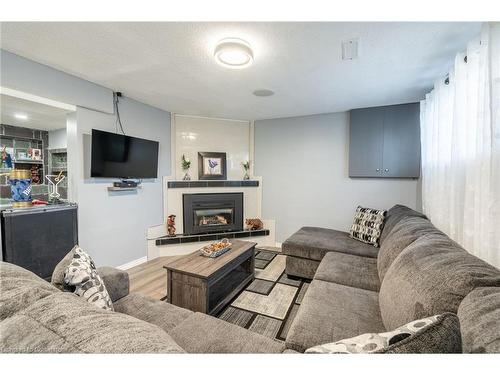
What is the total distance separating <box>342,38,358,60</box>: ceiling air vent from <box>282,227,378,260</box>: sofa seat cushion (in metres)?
1.91

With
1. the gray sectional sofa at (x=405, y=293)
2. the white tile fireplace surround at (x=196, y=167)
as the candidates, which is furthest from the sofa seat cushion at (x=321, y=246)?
the white tile fireplace surround at (x=196, y=167)

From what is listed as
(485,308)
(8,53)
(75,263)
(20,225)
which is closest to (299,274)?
(485,308)

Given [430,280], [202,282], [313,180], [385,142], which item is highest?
[385,142]

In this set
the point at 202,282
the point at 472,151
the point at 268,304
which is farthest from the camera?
the point at 268,304

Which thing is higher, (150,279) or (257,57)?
(257,57)

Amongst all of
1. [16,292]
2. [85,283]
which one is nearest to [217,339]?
[85,283]

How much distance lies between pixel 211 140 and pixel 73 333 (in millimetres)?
3569

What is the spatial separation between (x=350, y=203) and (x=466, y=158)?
1891mm

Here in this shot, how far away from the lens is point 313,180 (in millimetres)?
3621

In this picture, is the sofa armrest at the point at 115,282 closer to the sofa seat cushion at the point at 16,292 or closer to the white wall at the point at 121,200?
the sofa seat cushion at the point at 16,292

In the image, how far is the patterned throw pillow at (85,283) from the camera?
1.00m

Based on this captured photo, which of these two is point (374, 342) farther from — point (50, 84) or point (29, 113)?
point (29, 113)

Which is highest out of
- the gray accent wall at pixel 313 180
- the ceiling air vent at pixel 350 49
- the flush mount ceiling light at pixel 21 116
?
the ceiling air vent at pixel 350 49

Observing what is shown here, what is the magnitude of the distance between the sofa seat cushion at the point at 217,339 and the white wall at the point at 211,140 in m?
2.92
